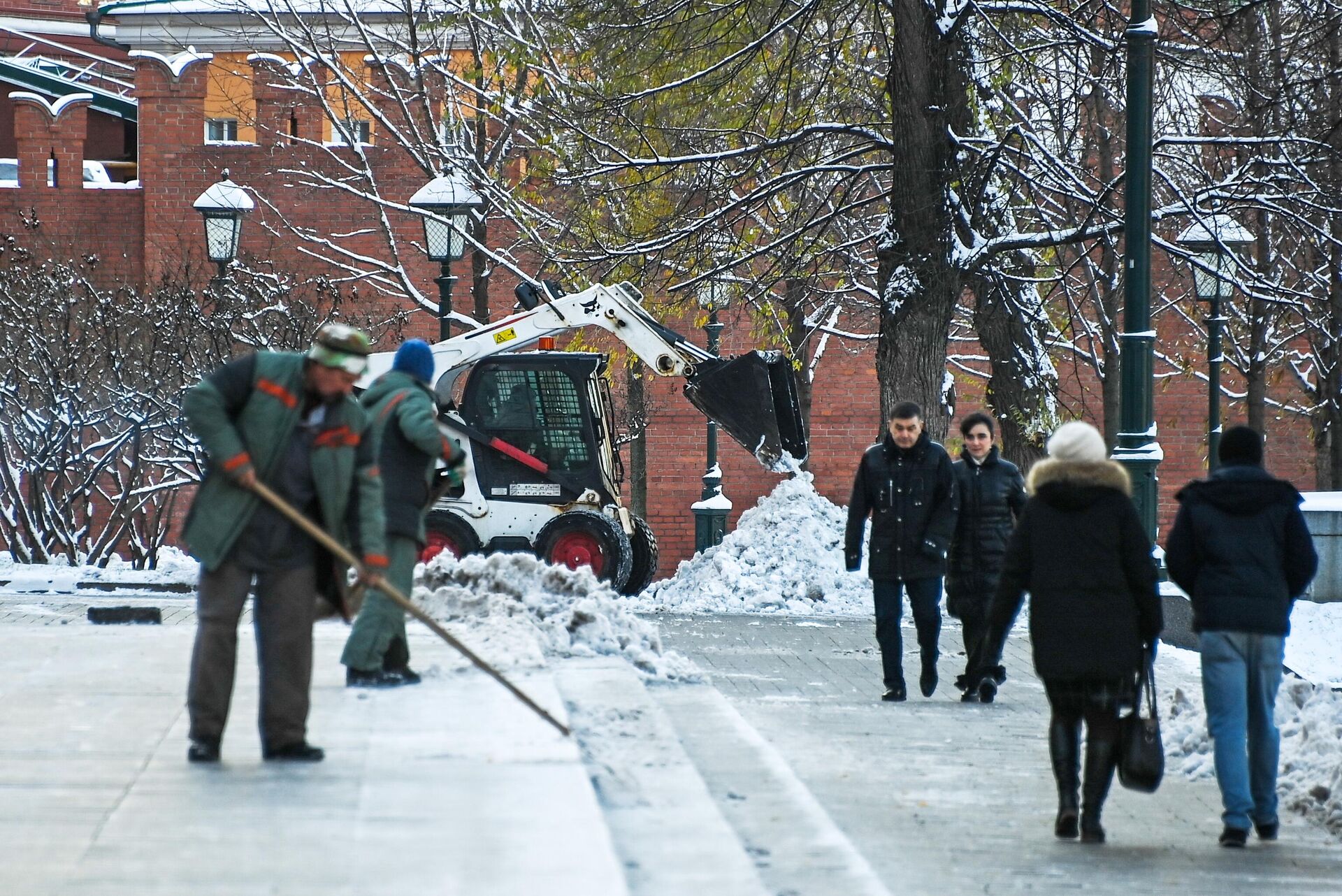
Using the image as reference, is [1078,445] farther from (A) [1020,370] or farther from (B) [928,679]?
(A) [1020,370]

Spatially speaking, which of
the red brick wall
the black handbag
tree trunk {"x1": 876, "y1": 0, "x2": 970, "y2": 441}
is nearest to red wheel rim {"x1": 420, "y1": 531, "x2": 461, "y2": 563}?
tree trunk {"x1": 876, "y1": 0, "x2": 970, "y2": 441}

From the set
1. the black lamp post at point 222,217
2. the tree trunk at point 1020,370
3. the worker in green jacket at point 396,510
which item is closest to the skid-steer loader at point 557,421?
the black lamp post at point 222,217

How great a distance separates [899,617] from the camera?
33.1 ft

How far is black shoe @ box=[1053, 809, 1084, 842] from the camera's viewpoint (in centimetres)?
673

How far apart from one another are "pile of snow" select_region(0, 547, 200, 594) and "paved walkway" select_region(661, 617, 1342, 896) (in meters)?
6.11

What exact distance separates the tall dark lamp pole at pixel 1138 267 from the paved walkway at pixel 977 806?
2243 mm

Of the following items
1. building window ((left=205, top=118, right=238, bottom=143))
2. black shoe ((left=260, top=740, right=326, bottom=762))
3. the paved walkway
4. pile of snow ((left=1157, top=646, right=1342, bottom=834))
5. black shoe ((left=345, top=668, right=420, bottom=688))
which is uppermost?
building window ((left=205, top=118, right=238, bottom=143))

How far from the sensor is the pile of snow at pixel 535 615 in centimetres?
959

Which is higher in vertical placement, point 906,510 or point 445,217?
point 445,217

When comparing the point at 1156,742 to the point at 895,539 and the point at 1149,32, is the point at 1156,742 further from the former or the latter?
the point at 1149,32

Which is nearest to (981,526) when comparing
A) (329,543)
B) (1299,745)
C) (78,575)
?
(1299,745)

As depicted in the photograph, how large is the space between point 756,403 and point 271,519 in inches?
438

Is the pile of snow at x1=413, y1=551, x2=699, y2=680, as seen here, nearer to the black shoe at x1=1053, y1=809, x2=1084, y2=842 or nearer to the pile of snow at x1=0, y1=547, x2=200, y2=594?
the black shoe at x1=1053, y1=809, x2=1084, y2=842

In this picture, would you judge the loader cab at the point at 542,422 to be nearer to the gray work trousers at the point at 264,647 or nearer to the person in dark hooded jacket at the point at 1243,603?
the person in dark hooded jacket at the point at 1243,603
